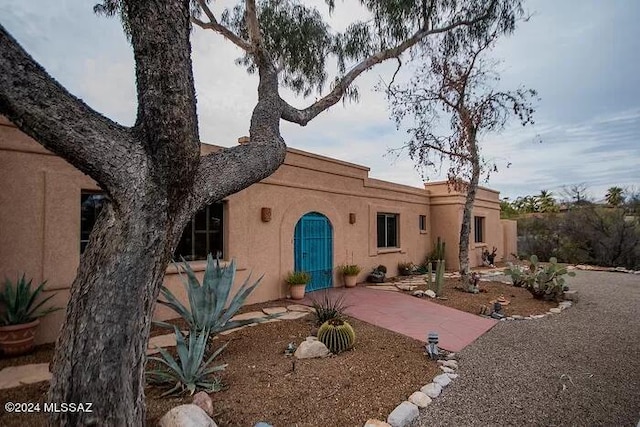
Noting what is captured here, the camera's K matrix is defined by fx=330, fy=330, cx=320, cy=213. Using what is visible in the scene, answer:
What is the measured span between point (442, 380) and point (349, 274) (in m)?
5.69

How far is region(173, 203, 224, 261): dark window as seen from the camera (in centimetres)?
683

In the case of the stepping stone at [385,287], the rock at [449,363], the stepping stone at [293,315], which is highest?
the stepping stone at [293,315]

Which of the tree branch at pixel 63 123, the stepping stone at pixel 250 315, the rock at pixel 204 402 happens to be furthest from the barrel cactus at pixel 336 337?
the tree branch at pixel 63 123

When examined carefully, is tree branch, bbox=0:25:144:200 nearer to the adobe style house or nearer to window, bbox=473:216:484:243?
the adobe style house

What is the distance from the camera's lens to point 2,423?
9.46ft

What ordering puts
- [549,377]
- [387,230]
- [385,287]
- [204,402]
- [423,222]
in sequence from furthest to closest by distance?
[423,222] → [387,230] → [385,287] → [549,377] → [204,402]

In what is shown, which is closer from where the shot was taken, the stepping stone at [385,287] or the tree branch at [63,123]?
the tree branch at [63,123]

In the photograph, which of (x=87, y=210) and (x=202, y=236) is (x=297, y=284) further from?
(x=87, y=210)

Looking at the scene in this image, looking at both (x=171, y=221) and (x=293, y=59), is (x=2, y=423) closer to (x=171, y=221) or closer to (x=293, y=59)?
(x=171, y=221)

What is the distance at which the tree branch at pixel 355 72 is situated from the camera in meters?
5.69

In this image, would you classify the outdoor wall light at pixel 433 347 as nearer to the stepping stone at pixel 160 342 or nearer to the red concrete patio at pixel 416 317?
the red concrete patio at pixel 416 317

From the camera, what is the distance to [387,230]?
12.2 m

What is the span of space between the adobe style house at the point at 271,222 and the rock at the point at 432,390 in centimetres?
468

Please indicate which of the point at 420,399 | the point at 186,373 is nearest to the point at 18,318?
the point at 186,373
